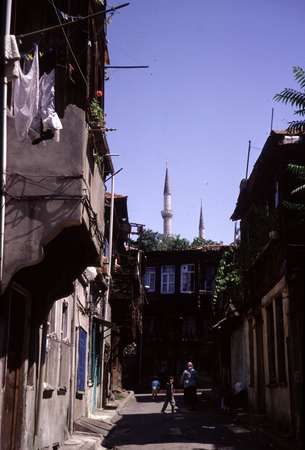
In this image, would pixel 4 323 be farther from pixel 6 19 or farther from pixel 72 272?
pixel 6 19

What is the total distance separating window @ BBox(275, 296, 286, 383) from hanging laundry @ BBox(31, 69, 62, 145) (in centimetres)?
1061

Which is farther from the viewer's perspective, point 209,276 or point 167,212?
point 167,212

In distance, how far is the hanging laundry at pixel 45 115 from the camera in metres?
9.23

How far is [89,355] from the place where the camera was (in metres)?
21.0

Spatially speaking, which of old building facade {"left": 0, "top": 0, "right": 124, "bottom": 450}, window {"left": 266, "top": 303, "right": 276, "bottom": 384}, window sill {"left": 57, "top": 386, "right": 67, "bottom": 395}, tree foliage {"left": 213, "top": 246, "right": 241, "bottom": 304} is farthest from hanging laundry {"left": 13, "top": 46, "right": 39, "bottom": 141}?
tree foliage {"left": 213, "top": 246, "right": 241, "bottom": 304}

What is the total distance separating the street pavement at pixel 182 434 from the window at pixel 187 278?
1116 inches

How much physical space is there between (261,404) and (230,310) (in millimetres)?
5723

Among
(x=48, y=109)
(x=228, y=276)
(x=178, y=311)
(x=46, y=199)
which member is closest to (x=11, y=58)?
(x=48, y=109)

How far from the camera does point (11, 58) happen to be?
8.88m

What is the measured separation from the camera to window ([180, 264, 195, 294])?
51.7 meters

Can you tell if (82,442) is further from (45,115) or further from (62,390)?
(45,115)

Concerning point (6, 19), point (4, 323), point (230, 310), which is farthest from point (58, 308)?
point (230, 310)

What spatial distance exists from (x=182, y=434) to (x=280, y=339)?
4170 millimetres

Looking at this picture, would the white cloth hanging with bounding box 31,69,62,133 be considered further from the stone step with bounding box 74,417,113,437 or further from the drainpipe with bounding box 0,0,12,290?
the stone step with bounding box 74,417,113,437
